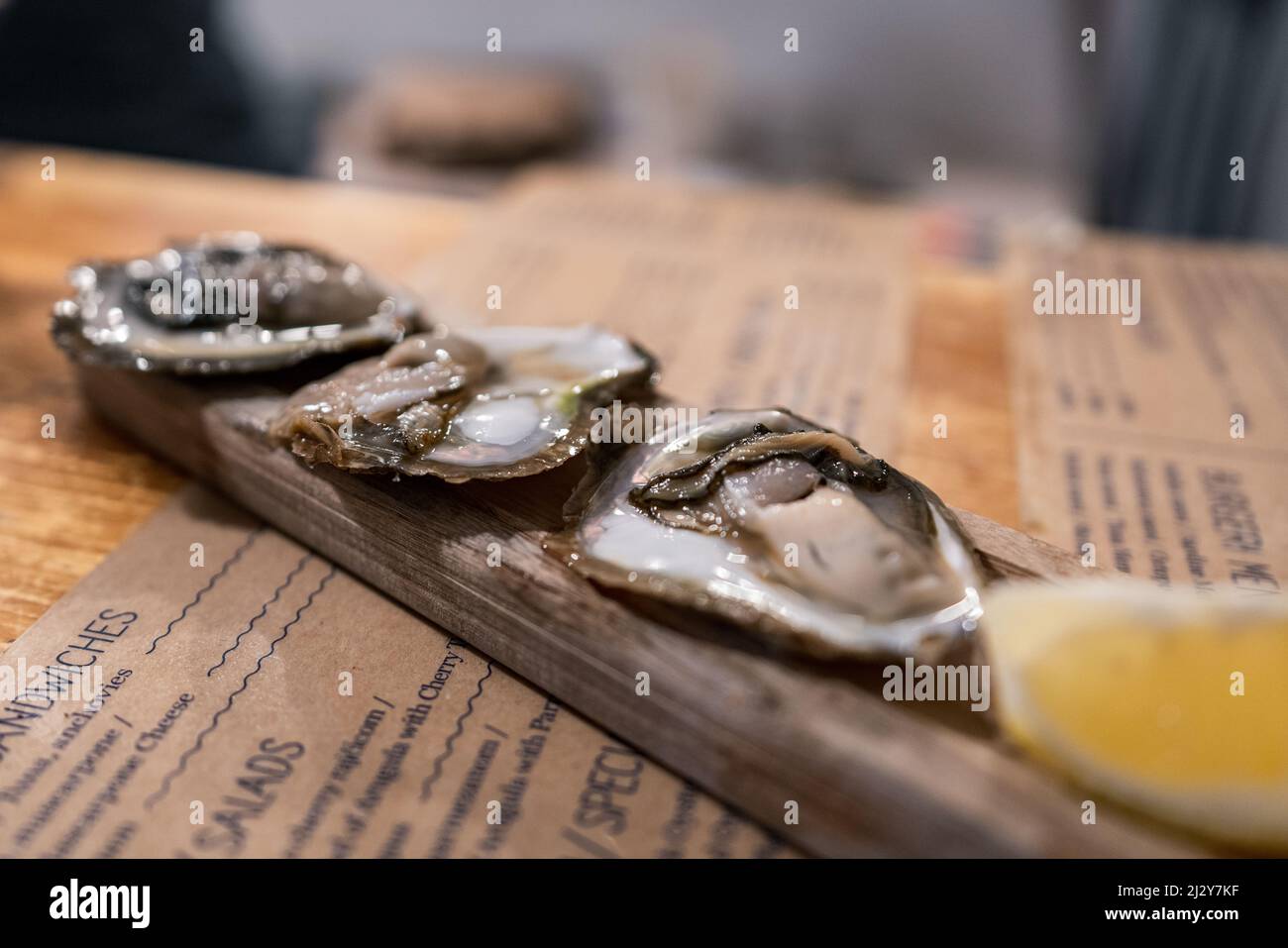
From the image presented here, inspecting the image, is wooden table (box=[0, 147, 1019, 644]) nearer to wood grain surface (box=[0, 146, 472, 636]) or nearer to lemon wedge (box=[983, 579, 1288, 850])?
wood grain surface (box=[0, 146, 472, 636])

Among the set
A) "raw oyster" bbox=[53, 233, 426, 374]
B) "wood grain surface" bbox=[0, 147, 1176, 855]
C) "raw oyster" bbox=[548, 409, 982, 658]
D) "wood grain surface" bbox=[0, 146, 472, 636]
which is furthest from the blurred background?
"raw oyster" bbox=[548, 409, 982, 658]

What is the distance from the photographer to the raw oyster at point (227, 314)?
3.78ft

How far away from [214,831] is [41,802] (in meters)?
0.15

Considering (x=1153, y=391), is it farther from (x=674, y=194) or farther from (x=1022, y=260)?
(x=674, y=194)

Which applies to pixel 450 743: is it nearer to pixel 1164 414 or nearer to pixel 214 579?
pixel 214 579

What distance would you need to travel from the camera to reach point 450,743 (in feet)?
2.86

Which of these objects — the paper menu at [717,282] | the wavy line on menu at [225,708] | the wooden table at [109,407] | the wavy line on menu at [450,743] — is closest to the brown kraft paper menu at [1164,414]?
the wooden table at [109,407]

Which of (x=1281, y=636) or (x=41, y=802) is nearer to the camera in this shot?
(x=1281, y=636)

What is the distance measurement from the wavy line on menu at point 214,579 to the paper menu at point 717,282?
0.59 m

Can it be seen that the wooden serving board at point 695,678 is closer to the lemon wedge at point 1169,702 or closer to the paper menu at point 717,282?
the lemon wedge at point 1169,702

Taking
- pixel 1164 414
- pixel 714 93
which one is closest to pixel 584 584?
pixel 1164 414

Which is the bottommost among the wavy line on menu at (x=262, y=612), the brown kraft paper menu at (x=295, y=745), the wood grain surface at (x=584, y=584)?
the brown kraft paper menu at (x=295, y=745)
